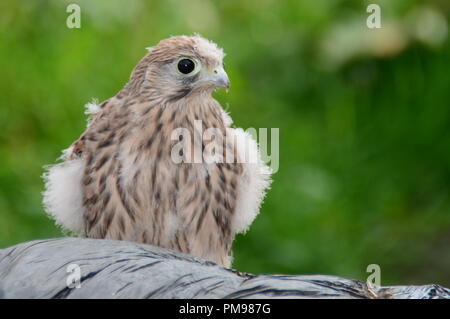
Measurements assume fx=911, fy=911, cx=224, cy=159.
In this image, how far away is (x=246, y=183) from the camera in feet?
11.8

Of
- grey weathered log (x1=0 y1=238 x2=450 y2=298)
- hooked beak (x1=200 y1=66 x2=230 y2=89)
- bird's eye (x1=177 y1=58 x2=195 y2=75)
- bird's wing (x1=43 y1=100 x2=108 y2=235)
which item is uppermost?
bird's eye (x1=177 y1=58 x2=195 y2=75)

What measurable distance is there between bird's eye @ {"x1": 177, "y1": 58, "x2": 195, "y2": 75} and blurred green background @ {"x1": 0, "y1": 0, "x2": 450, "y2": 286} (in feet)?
6.01

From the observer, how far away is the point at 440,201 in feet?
19.5

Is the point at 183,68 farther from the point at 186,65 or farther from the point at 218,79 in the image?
the point at 218,79

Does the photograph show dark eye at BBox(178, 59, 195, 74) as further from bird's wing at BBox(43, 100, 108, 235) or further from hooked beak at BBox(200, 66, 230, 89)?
bird's wing at BBox(43, 100, 108, 235)

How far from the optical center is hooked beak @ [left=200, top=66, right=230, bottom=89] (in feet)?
11.1

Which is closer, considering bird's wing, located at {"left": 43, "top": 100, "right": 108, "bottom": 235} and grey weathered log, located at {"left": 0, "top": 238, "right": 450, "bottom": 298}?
grey weathered log, located at {"left": 0, "top": 238, "right": 450, "bottom": 298}

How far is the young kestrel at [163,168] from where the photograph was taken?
3406 mm

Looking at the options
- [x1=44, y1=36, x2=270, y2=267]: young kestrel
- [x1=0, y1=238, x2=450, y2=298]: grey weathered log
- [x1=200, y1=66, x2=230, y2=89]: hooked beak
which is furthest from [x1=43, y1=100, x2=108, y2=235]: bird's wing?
[x1=0, y1=238, x2=450, y2=298]: grey weathered log
